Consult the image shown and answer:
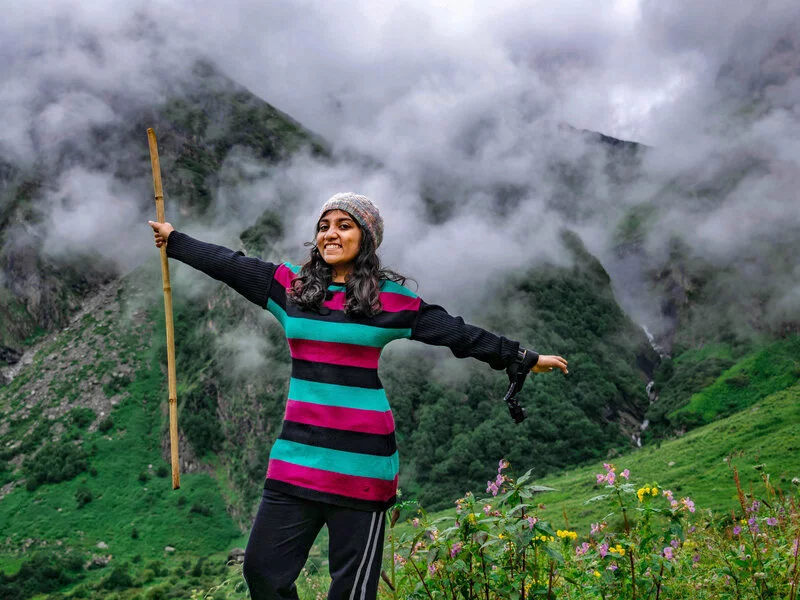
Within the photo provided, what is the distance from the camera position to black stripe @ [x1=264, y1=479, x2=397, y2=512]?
3701mm

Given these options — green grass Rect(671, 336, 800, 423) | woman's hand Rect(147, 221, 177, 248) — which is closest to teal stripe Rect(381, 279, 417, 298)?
woman's hand Rect(147, 221, 177, 248)

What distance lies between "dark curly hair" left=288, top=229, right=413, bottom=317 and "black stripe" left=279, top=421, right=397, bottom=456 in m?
0.78

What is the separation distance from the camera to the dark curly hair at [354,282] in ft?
12.9

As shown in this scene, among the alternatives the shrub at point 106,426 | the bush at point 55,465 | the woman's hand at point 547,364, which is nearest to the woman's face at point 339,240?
the woman's hand at point 547,364

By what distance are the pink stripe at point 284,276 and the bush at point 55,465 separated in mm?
156149

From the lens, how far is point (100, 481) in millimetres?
136625

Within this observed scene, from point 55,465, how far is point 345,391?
526 feet

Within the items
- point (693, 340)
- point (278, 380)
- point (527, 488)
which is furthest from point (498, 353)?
point (693, 340)

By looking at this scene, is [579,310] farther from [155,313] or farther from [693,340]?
[155,313]

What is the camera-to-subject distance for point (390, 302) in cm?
407

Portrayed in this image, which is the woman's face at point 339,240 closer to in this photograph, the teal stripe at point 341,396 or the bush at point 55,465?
the teal stripe at point 341,396

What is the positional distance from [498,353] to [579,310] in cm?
20047

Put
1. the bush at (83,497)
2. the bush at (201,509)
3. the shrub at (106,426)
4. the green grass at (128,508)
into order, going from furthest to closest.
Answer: the shrub at (106,426) → the bush at (83,497) → the bush at (201,509) → the green grass at (128,508)

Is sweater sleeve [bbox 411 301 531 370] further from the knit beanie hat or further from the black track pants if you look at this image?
the black track pants
